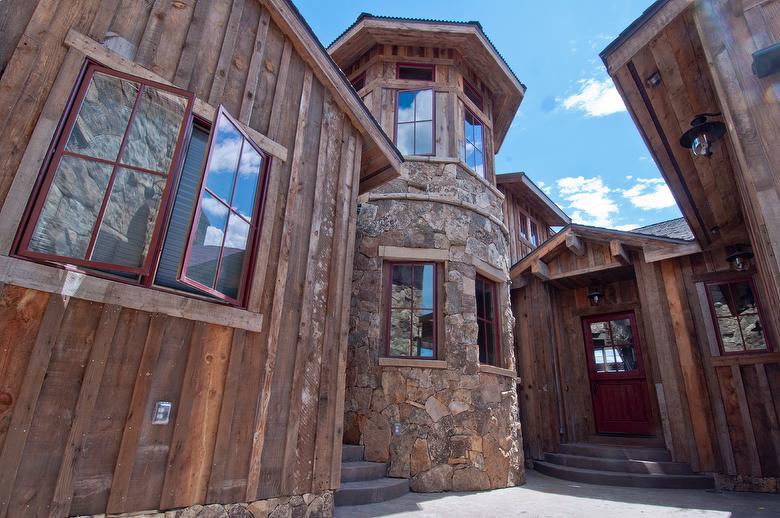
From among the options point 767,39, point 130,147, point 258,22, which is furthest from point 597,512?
point 258,22

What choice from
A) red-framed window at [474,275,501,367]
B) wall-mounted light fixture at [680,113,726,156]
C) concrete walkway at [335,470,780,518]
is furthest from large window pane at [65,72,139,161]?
red-framed window at [474,275,501,367]

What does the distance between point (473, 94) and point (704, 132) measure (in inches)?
198

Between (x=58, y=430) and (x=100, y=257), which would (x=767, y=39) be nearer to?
(x=100, y=257)

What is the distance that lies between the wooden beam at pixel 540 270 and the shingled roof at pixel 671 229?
5.90 feet

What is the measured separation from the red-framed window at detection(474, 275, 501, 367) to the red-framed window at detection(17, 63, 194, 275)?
15.9 ft

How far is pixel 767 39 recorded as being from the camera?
3.04 metres

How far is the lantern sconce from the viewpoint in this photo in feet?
20.4

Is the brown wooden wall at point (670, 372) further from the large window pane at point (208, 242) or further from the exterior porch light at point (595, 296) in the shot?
the large window pane at point (208, 242)

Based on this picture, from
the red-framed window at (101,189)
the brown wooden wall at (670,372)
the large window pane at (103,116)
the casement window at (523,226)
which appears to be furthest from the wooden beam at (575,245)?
the large window pane at (103,116)

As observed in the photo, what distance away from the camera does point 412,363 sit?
229 inches

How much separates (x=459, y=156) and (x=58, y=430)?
6384 millimetres

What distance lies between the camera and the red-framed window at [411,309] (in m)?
6.04

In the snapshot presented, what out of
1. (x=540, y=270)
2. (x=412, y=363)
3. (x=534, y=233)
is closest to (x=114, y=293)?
(x=412, y=363)

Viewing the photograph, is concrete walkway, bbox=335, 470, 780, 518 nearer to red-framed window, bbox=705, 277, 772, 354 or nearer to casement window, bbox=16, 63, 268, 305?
red-framed window, bbox=705, 277, 772, 354
